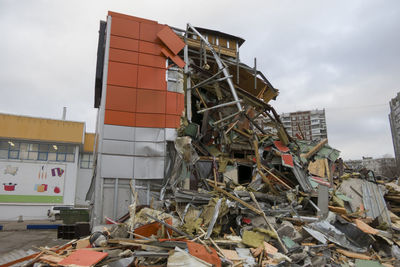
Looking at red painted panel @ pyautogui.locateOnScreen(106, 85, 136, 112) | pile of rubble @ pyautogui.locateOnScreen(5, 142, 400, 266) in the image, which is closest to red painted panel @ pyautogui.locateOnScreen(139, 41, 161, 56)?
red painted panel @ pyautogui.locateOnScreen(106, 85, 136, 112)

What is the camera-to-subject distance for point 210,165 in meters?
12.6

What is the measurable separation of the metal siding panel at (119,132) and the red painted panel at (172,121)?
1.61 metres

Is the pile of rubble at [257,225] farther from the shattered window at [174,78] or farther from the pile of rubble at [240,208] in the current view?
the shattered window at [174,78]

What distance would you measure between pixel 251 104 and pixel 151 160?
6569 mm

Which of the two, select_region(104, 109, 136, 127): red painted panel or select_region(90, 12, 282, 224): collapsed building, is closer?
select_region(90, 12, 282, 224): collapsed building

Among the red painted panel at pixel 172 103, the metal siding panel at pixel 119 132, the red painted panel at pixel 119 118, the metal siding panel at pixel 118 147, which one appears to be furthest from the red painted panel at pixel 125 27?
the metal siding panel at pixel 118 147

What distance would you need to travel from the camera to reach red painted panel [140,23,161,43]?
1301 centimetres

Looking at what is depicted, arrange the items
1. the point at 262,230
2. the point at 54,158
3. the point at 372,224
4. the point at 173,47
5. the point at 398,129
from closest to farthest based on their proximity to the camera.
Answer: the point at 262,230 < the point at 372,224 < the point at 173,47 < the point at 54,158 < the point at 398,129

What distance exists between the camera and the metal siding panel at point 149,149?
12099 mm

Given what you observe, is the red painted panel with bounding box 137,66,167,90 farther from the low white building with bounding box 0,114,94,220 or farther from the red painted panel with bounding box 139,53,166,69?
the low white building with bounding box 0,114,94,220

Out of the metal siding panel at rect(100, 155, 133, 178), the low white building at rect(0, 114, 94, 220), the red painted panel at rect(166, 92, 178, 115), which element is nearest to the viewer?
the metal siding panel at rect(100, 155, 133, 178)

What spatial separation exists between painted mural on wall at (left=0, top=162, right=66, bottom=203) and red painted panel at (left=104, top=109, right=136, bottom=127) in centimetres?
1716

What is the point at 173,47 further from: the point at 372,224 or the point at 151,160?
the point at 372,224

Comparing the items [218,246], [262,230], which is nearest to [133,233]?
[218,246]
